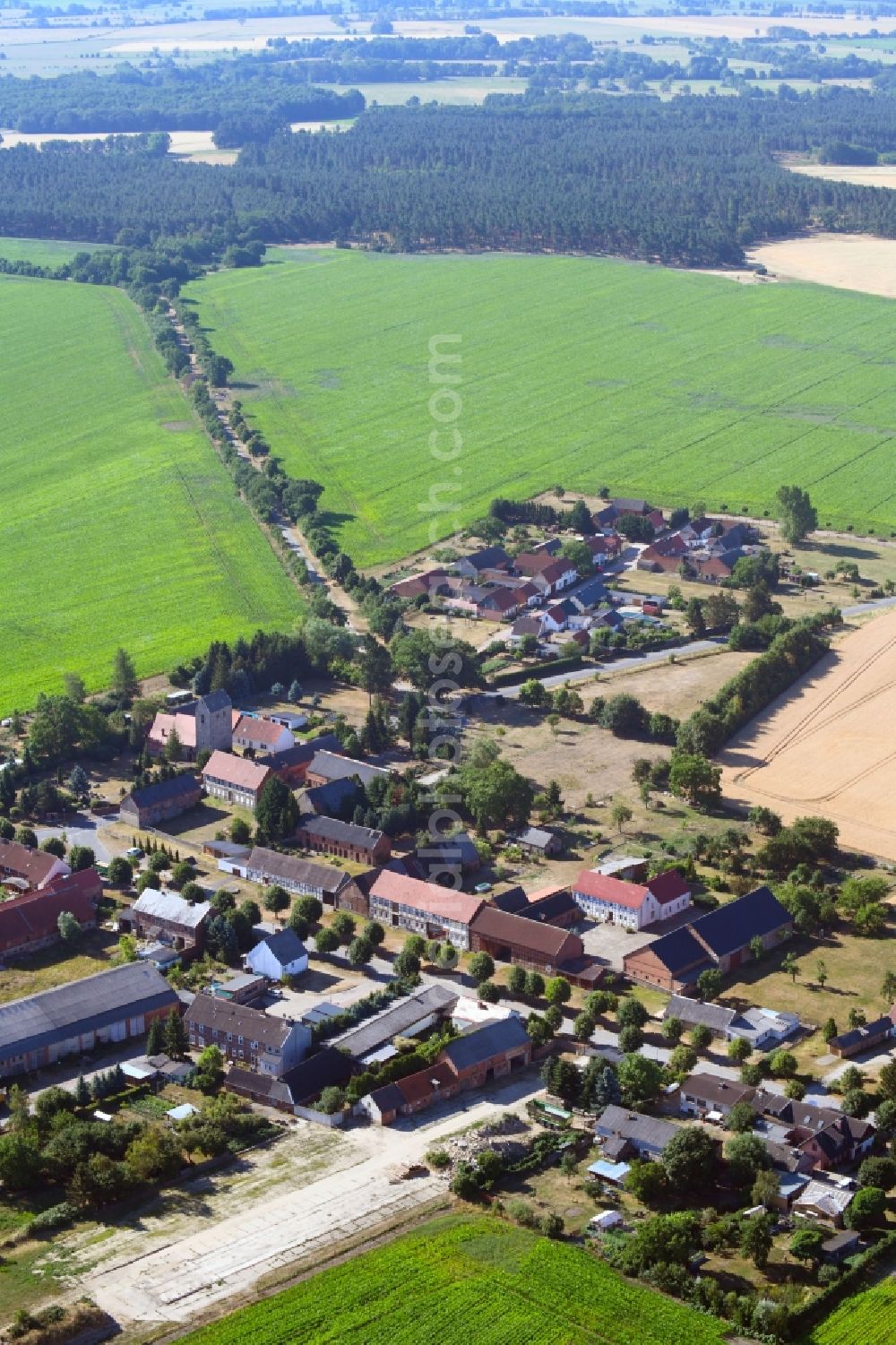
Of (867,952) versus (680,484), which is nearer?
(867,952)

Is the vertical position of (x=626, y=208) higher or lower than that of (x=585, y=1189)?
higher

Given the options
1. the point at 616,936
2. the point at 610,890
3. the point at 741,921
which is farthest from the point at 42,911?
the point at 741,921

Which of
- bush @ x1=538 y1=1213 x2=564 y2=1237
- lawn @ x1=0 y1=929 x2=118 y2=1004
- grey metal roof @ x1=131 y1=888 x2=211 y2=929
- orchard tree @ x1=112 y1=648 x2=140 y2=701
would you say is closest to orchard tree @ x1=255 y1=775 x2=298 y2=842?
grey metal roof @ x1=131 y1=888 x2=211 y2=929

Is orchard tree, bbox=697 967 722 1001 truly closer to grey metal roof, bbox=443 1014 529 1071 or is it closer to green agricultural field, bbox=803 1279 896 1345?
grey metal roof, bbox=443 1014 529 1071

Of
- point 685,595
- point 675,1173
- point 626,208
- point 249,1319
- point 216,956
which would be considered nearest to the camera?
point 249,1319

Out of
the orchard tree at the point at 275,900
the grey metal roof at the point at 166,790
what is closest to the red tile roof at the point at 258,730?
the grey metal roof at the point at 166,790

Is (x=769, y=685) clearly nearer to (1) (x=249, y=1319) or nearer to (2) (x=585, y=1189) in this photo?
(2) (x=585, y=1189)

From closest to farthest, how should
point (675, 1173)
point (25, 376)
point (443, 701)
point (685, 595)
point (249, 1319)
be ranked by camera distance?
1. point (249, 1319)
2. point (675, 1173)
3. point (443, 701)
4. point (685, 595)
5. point (25, 376)

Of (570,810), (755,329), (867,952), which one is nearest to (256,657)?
(570,810)
